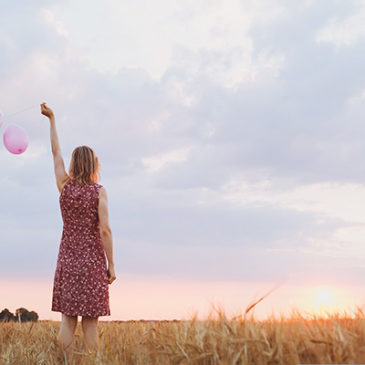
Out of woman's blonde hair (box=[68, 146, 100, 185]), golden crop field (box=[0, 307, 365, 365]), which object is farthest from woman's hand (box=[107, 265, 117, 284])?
woman's blonde hair (box=[68, 146, 100, 185])

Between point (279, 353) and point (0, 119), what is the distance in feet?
17.5

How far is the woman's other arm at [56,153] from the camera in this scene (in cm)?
546

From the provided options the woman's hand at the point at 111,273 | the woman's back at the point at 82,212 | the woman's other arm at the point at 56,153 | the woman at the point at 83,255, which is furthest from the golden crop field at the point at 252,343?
the woman's other arm at the point at 56,153

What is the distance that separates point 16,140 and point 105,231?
2.22m

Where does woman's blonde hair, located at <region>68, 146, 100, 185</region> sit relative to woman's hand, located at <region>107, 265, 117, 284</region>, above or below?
above

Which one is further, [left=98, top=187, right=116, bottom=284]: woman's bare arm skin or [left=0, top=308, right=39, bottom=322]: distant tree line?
[left=0, top=308, right=39, bottom=322]: distant tree line

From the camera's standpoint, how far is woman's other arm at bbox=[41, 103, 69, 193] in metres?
5.46

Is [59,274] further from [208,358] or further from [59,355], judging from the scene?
[208,358]

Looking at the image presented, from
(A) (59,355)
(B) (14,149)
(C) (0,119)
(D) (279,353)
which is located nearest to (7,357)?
(A) (59,355)

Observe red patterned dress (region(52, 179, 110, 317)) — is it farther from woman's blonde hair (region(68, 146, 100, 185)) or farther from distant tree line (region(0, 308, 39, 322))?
distant tree line (region(0, 308, 39, 322))

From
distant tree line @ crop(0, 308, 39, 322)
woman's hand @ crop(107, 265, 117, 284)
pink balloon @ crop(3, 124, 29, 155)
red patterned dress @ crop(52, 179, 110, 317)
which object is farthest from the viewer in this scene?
distant tree line @ crop(0, 308, 39, 322)

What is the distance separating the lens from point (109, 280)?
5273 mm

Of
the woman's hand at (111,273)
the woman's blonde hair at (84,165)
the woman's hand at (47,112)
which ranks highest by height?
the woman's hand at (47,112)

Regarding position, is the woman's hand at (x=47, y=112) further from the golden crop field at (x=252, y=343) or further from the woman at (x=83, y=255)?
the golden crop field at (x=252, y=343)
